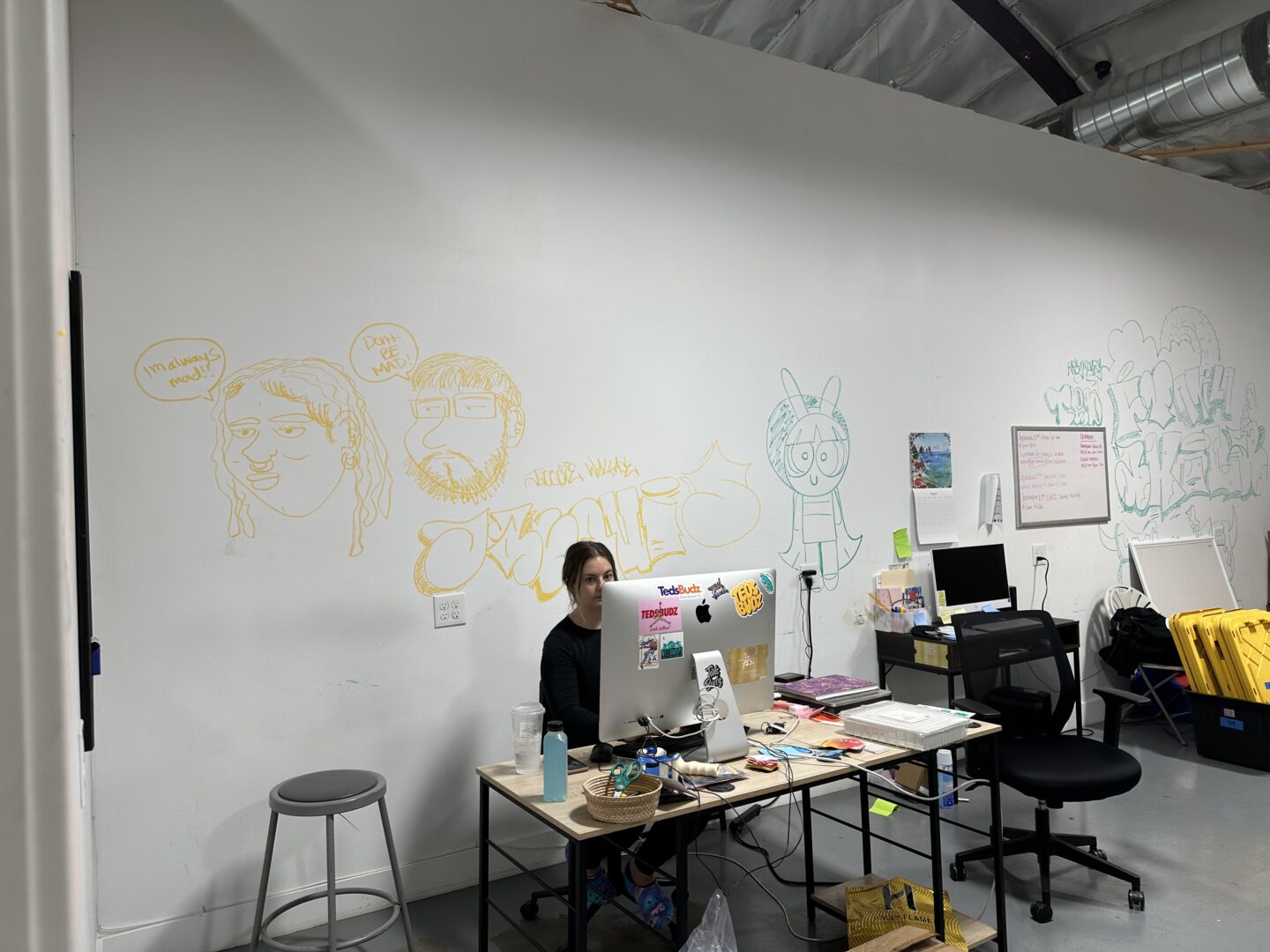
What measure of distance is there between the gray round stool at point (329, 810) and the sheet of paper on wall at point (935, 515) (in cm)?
299

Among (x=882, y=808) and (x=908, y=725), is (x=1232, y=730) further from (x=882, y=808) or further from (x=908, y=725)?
(x=908, y=725)

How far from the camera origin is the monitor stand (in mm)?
2436

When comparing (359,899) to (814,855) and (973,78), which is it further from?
(973,78)

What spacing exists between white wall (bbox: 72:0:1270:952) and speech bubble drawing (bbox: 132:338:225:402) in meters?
0.04

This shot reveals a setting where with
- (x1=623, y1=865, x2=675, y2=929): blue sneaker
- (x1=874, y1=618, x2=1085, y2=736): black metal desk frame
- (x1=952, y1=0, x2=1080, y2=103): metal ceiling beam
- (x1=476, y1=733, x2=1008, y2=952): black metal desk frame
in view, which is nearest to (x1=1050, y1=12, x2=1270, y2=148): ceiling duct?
(x1=952, y1=0, x2=1080, y2=103): metal ceiling beam

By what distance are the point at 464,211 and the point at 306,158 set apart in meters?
0.58

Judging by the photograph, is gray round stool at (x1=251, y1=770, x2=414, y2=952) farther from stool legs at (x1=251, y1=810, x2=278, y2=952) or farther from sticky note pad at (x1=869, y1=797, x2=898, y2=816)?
sticky note pad at (x1=869, y1=797, x2=898, y2=816)

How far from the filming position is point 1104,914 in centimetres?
289

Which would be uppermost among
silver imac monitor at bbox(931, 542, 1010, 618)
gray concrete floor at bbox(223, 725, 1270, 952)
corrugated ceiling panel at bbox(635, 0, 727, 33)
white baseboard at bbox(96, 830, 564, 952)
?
corrugated ceiling panel at bbox(635, 0, 727, 33)

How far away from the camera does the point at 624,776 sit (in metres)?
2.14

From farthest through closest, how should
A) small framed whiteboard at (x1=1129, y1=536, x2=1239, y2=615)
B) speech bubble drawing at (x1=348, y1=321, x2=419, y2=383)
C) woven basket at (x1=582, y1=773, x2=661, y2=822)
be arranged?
small framed whiteboard at (x1=1129, y1=536, x2=1239, y2=615) < speech bubble drawing at (x1=348, y1=321, x2=419, y2=383) < woven basket at (x1=582, y1=773, x2=661, y2=822)

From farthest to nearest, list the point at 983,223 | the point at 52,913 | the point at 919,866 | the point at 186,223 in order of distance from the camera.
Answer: the point at 983,223 < the point at 919,866 < the point at 186,223 < the point at 52,913

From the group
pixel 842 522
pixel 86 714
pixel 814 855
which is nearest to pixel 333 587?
pixel 86 714

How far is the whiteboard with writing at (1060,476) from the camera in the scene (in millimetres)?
4891
